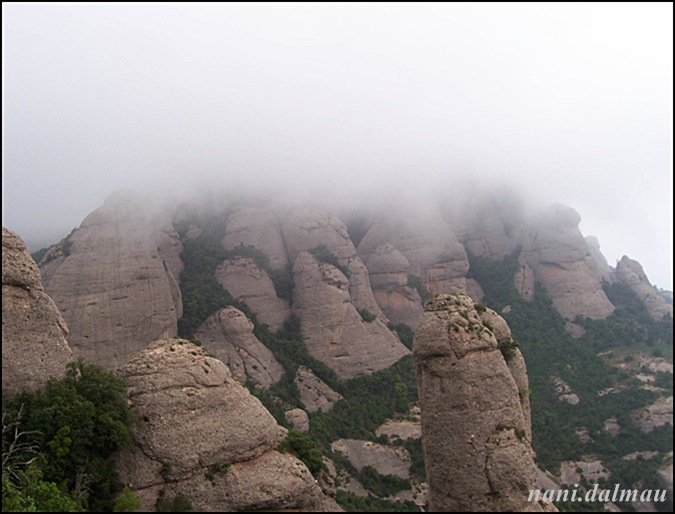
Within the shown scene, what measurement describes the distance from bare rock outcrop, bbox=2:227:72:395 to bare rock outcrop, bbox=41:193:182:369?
64.9 ft

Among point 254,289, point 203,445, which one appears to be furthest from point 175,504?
point 254,289

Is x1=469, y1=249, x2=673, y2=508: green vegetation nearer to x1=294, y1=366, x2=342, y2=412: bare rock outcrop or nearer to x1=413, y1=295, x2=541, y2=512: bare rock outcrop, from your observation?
x1=294, y1=366, x2=342, y2=412: bare rock outcrop

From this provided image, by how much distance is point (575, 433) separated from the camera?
40.5 metres

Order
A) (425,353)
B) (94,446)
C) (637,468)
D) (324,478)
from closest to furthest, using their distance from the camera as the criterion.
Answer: (94,446) < (425,353) < (324,478) < (637,468)

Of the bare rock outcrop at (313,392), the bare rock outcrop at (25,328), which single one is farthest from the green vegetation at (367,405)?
the bare rock outcrop at (25,328)

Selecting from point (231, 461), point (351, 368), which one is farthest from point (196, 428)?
point (351, 368)

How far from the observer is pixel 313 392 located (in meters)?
43.7

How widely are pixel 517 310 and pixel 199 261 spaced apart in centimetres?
3710

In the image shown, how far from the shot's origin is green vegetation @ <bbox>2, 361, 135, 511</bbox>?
1416cm

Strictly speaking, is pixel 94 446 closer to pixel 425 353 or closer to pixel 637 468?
pixel 425 353

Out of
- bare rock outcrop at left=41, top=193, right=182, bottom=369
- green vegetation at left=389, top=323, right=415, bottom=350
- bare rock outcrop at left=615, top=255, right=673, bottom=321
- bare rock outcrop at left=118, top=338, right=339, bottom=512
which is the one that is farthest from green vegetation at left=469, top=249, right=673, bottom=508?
bare rock outcrop at left=41, top=193, right=182, bottom=369

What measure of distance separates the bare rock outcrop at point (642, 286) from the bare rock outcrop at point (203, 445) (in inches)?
2263

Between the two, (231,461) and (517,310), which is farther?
(517,310)

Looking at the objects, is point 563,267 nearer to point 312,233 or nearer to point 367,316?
point 367,316
